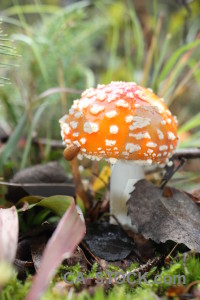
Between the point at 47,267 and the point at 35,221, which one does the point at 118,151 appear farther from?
the point at 47,267

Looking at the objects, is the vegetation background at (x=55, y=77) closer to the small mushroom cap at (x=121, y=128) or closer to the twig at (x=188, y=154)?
the twig at (x=188, y=154)

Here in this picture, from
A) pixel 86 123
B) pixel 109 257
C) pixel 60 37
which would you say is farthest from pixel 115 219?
pixel 60 37

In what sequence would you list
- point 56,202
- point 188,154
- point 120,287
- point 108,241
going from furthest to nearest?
point 188,154 < point 108,241 < point 56,202 < point 120,287

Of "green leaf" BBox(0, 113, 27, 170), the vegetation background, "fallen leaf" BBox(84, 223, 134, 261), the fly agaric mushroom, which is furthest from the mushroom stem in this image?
"green leaf" BBox(0, 113, 27, 170)

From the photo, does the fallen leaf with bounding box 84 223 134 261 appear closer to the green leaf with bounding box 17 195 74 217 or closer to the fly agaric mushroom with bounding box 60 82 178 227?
the green leaf with bounding box 17 195 74 217

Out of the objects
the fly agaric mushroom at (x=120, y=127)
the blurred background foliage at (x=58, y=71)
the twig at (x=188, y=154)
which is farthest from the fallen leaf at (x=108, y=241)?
the blurred background foliage at (x=58, y=71)

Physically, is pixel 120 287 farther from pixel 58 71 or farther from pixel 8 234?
pixel 58 71

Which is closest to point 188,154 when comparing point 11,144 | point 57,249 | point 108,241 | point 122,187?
point 122,187
